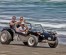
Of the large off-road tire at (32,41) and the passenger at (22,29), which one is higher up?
the passenger at (22,29)

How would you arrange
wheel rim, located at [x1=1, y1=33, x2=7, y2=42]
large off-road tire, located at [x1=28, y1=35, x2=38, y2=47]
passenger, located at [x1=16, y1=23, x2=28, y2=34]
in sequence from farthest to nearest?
wheel rim, located at [x1=1, y1=33, x2=7, y2=42], passenger, located at [x1=16, y1=23, x2=28, y2=34], large off-road tire, located at [x1=28, y1=35, x2=38, y2=47]

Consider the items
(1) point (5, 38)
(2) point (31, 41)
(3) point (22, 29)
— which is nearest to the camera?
(2) point (31, 41)

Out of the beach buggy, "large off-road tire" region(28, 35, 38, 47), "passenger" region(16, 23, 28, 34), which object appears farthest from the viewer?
"passenger" region(16, 23, 28, 34)

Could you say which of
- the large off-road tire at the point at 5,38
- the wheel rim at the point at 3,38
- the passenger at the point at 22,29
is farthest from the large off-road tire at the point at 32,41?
the wheel rim at the point at 3,38

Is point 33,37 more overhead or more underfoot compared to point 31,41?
more overhead

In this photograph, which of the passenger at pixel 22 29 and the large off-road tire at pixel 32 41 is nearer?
the large off-road tire at pixel 32 41

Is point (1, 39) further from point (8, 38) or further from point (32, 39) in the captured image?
point (32, 39)

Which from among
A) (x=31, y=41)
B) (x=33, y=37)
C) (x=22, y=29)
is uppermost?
(x=22, y=29)

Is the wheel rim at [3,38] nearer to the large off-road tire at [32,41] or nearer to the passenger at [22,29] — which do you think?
the passenger at [22,29]

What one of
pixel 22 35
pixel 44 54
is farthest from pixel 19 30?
pixel 44 54

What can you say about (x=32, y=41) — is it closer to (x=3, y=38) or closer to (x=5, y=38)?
(x=5, y=38)

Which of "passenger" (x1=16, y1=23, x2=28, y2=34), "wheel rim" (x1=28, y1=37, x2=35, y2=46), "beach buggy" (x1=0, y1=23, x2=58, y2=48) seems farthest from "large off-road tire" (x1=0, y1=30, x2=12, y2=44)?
"wheel rim" (x1=28, y1=37, x2=35, y2=46)

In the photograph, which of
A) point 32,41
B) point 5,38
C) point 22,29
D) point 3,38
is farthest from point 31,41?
point 3,38

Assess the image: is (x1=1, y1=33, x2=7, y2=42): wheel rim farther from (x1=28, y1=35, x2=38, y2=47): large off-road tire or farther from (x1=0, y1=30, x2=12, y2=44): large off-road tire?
(x1=28, y1=35, x2=38, y2=47): large off-road tire
